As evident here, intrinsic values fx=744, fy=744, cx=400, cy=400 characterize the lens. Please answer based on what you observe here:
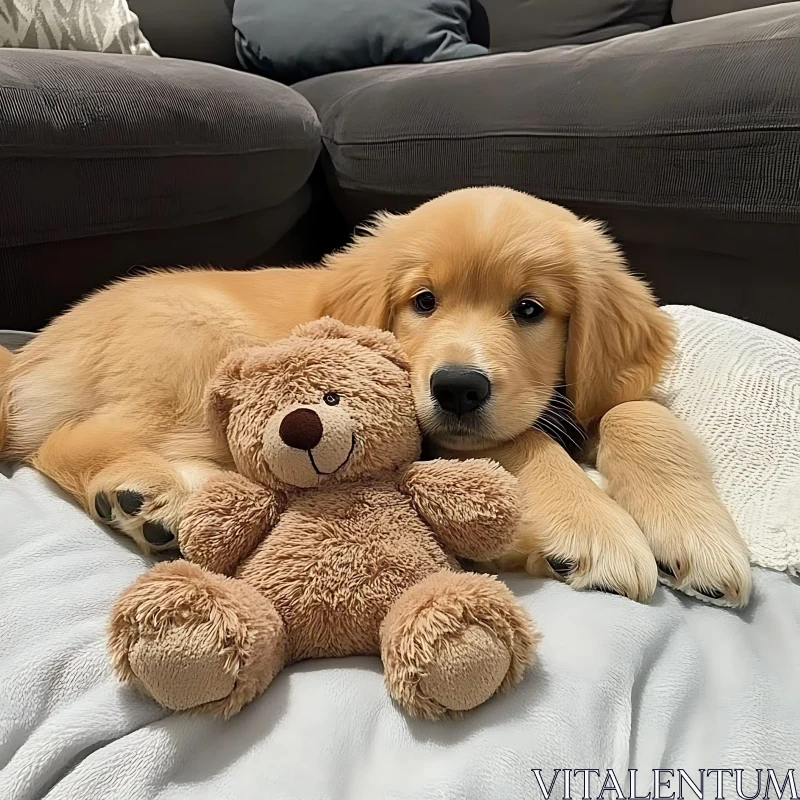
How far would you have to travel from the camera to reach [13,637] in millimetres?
793

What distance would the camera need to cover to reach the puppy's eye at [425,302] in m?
1.18

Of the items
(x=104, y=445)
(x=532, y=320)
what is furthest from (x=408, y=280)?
(x=104, y=445)

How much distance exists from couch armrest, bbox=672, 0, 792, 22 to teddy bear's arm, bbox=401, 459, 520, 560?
94.2 inches

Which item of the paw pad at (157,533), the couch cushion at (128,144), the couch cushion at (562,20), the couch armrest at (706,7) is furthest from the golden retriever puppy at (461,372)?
the couch cushion at (562,20)

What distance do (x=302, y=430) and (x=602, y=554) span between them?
39 cm

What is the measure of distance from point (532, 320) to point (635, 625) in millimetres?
503

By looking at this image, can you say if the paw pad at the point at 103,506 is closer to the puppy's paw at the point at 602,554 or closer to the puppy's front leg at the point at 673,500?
the puppy's paw at the point at 602,554

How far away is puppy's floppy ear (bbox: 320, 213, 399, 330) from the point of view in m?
1.20

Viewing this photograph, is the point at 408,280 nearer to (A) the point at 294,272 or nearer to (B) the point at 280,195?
(A) the point at 294,272

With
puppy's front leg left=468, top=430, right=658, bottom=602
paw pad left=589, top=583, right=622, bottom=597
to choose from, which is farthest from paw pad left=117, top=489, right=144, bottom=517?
paw pad left=589, top=583, right=622, bottom=597

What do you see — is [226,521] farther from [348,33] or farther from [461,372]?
[348,33]

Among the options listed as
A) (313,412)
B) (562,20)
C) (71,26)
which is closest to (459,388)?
(313,412)

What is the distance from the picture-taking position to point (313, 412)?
0.81 m

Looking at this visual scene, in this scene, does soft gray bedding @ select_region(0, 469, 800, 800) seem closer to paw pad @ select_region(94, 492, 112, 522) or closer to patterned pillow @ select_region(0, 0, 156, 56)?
paw pad @ select_region(94, 492, 112, 522)
